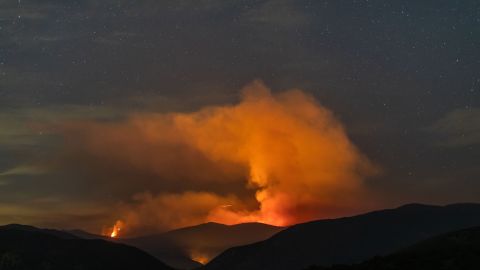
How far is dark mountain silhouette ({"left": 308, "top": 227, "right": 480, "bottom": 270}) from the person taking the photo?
119938 millimetres

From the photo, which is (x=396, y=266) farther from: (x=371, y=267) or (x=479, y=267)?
(x=479, y=267)

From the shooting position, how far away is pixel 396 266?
122 meters

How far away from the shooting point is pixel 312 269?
5354 inches

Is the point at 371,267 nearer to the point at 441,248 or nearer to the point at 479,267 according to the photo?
the point at 479,267

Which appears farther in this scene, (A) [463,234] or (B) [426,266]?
(A) [463,234]

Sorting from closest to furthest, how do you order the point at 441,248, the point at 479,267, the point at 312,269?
1. the point at 479,267
2. the point at 312,269
3. the point at 441,248

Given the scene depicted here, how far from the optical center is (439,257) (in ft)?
427

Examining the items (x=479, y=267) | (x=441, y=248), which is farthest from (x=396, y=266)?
(x=441, y=248)

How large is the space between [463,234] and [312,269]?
143 ft

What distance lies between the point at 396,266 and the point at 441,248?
28669 millimetres

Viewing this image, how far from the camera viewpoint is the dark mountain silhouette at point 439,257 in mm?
119938

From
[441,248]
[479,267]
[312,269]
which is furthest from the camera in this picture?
[441,248]

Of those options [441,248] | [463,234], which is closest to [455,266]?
[441,248]

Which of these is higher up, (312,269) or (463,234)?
(463,234)
